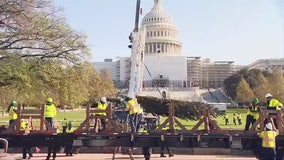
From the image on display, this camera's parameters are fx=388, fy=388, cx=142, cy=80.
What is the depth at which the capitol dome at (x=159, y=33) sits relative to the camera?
138 meters

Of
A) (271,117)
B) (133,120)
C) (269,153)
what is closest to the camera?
(269,153)

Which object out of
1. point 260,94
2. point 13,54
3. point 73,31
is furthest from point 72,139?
point 260,94

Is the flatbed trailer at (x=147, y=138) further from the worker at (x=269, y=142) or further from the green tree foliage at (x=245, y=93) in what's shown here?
the green tree foliage at (x=245, y=93)

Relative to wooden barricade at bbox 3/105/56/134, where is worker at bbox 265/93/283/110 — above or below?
above

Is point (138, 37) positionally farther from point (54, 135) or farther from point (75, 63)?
point (54, 135)

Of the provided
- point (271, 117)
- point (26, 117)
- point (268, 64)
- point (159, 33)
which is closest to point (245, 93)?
point (159, 33)

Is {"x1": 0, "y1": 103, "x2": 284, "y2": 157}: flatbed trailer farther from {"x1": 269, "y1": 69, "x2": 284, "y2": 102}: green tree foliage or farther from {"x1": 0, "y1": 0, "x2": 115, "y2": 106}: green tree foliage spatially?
{"x1": 269, "y1": 69, "x2": 284, "y2": 102}: green tree foliage

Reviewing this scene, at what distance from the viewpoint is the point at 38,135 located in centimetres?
1375

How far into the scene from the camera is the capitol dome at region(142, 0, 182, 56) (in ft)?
454

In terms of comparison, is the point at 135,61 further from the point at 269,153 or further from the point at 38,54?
the point at 269,153

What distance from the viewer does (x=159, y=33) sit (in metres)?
138

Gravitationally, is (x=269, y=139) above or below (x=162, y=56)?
below

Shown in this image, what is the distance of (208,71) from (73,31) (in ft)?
449

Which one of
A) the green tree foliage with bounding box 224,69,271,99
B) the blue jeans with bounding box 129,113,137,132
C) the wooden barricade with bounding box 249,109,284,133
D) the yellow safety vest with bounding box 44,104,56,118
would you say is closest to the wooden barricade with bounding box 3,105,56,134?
the yellow safety vest with bounding box 44,104,56,118
